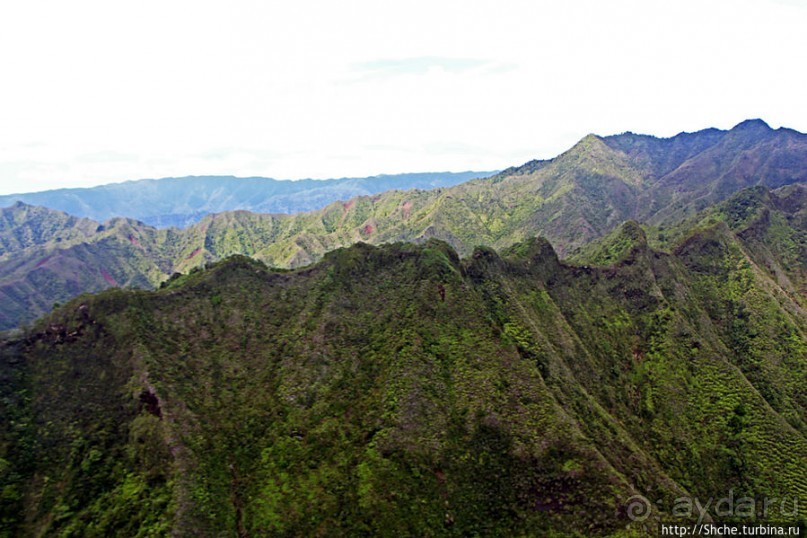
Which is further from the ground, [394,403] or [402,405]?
[394,403]

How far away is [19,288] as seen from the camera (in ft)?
646

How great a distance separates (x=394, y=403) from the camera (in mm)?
A: 66688

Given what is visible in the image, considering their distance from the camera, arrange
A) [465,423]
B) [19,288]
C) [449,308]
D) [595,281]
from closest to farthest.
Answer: [465,423] < [449,308] < [595,281] < [19,288]

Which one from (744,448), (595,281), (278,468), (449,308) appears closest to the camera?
(278,468)

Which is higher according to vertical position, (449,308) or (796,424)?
(449,308)

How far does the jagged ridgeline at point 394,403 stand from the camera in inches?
2165

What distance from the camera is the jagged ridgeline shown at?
55.0 meters

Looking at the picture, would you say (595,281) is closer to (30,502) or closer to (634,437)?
(634,437)

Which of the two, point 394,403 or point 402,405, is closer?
point 402,405

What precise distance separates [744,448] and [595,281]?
41666 millimetres

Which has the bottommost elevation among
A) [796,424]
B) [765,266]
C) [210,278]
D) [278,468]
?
[796,424]

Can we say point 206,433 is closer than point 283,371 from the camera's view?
Yes

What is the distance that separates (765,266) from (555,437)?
100 metres

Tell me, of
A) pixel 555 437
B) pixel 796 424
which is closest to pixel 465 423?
pixel 555 437
